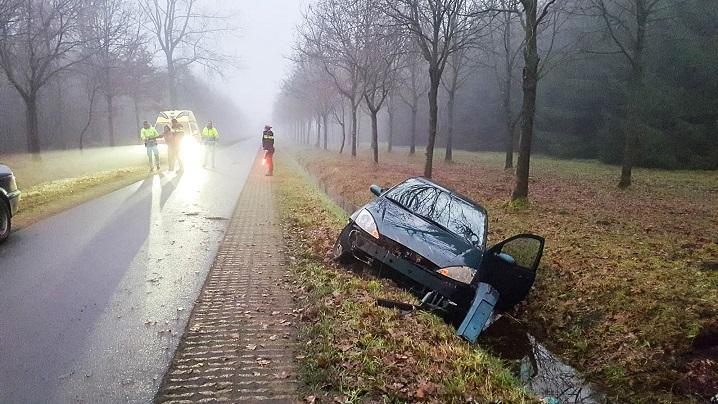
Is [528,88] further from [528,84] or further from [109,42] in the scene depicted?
[109,42]

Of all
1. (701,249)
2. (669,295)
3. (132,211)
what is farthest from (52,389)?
(701,249)

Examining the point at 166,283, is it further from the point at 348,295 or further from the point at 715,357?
the point at 715,357

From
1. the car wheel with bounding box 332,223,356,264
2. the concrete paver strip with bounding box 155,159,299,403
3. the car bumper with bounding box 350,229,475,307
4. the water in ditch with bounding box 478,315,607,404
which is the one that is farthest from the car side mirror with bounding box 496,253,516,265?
the concrete paver strip with bounding box 155,159,299,403

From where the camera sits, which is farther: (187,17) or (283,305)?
(187,17)

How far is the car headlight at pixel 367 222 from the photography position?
5881 millimetres

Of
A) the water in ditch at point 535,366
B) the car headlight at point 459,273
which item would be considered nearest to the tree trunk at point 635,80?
the water in ditch at point 535,366

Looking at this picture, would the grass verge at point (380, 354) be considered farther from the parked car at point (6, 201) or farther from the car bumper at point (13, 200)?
the car bumper at point (13, 200)

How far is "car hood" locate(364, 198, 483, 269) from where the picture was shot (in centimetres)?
548

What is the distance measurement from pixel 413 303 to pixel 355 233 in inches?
53.8

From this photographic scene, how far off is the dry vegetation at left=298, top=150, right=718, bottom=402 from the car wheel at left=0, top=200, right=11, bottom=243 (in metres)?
7.87

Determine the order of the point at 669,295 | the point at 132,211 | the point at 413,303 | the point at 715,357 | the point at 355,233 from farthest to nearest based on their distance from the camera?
the point at 132,211 < the point at 355,233 < the point at 669,295 < the point at 413,303 < the point at 715,357

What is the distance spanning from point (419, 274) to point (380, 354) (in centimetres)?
167

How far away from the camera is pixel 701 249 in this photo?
7668 millimetres

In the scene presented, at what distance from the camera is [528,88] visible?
36.4 feet
